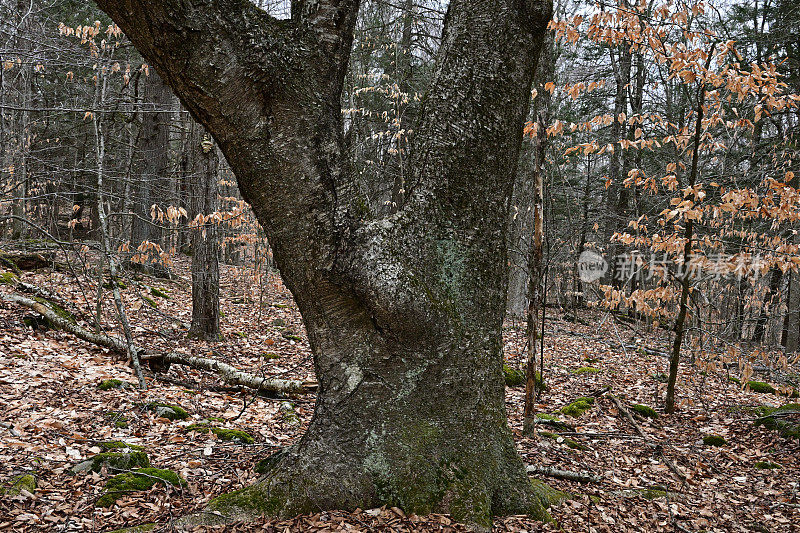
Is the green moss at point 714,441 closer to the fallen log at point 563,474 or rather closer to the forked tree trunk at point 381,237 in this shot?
the fallen log at point 563,474

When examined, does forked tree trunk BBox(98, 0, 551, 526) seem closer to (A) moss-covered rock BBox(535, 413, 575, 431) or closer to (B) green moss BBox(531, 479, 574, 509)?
(B) green moss BBox(531, 479, 574, 509)

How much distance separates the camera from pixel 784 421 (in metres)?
5.92

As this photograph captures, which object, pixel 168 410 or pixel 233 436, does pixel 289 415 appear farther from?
pixel 168 410

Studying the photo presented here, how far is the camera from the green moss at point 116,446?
382 cm

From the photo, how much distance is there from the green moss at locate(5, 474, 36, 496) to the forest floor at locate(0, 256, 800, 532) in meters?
0.05

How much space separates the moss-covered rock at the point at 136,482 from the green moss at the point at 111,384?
2070mm

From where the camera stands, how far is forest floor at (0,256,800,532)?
120 inches

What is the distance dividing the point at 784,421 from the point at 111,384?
7618 millimetres

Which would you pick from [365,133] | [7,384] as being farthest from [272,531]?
[365,133]

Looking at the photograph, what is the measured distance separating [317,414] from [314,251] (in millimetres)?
1003

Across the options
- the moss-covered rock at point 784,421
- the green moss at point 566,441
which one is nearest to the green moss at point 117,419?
the green moss at point 566,441

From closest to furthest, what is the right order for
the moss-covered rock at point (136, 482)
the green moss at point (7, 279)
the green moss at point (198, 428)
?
the moss-covered rock at point (136, 482), the green moss at point (198, 428), the green moss at point (7, 279)

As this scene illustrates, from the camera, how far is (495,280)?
3.09 meters

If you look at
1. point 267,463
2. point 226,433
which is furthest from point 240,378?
point 267,463
